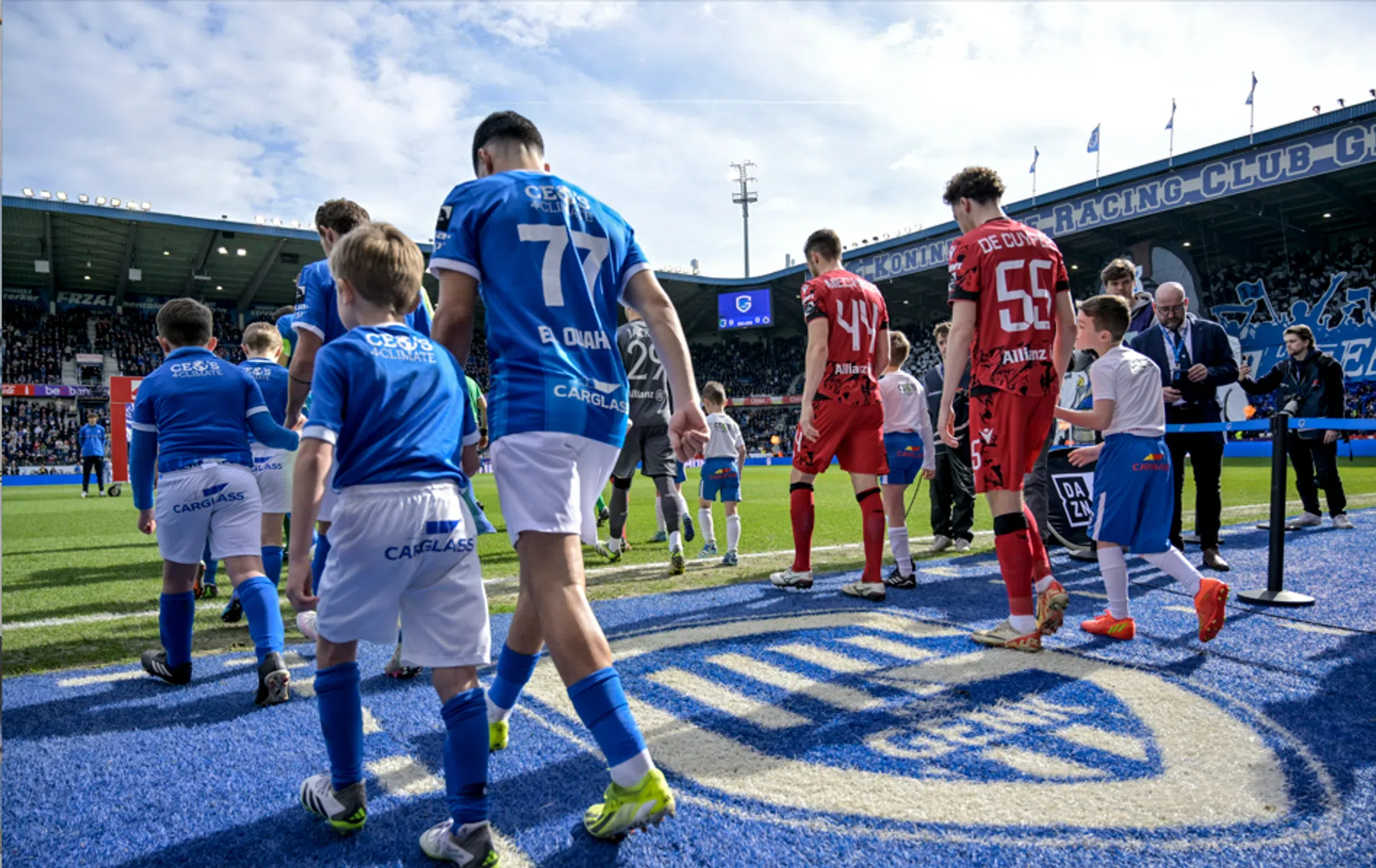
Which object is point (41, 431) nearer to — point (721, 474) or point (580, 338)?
point (721, 474)

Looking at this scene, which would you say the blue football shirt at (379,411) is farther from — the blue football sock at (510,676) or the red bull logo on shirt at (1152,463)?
the red bull logo on shirt at (1152,463)

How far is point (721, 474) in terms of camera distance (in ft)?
25.2

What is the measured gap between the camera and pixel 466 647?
219 centimetres

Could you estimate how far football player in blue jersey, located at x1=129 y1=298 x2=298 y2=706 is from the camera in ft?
12.0

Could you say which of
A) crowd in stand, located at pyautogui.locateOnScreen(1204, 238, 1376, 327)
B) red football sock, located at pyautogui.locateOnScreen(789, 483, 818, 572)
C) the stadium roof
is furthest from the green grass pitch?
crowd in stand, located at pyautogui.locateOnScreen(1204, 238, 1376, 327)

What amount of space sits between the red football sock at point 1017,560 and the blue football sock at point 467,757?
284cm

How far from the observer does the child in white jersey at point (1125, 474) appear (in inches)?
166

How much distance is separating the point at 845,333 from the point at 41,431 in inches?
1789

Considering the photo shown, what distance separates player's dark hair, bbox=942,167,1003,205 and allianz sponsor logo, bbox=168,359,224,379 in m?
3.97

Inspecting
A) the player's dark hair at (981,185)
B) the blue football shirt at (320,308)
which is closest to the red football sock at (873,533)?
the player's dark hair at (981,185)

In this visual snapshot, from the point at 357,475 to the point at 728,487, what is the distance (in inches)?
220

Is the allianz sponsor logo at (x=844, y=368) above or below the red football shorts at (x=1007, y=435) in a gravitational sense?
above

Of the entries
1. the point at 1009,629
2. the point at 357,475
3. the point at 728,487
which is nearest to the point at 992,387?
the point at 1009,629

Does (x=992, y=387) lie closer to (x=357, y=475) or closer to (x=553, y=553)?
(x=553, y=553)
